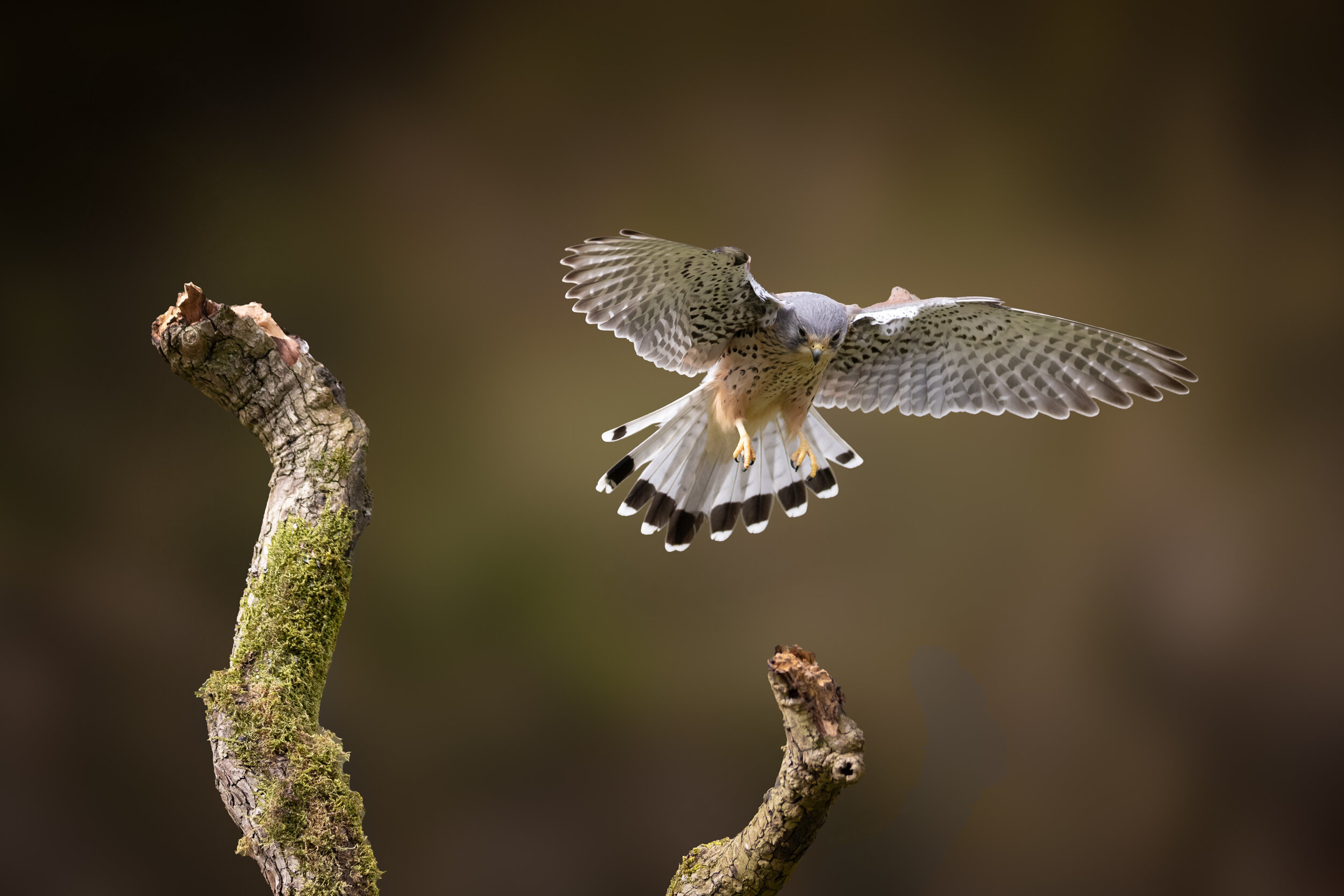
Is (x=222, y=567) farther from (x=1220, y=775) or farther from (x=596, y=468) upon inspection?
(x=1220, y=775)

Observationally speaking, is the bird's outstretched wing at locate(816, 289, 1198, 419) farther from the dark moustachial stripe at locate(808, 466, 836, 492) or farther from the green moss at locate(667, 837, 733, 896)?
the green moss at locate(667, 837, 733, 896)

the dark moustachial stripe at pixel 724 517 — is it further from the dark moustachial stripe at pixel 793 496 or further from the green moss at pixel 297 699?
the green moss at pixel 297 699

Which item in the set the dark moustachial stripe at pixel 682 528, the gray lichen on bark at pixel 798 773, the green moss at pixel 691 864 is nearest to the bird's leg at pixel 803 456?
the dark moustachial stripe at pixel 682 528

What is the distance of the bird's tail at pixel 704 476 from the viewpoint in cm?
230

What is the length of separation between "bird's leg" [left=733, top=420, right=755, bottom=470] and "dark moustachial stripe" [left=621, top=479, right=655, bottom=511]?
0.23 metres

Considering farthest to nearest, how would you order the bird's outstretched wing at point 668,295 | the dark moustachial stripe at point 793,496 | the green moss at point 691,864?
the dark moustachial stripe at point 793,496 < the bird's outstretched wing at point 668,295 < the green moss at point 691,864

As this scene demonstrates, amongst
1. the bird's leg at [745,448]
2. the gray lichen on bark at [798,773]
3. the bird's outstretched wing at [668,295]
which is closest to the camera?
the gray lichen on bark at [798,773]

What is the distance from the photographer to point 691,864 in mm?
1822

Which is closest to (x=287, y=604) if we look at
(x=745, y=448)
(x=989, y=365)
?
(x=745, y=448)

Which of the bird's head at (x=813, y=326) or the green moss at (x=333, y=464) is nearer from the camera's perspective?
the green moss at (x=333, y=464)

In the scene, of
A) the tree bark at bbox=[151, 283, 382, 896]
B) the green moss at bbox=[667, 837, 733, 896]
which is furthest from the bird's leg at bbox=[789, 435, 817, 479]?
the tree bark at bbox=[151, 283, 382, 896]

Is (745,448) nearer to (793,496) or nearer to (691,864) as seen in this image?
(793,496)

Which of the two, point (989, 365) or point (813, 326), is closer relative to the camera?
point (813, 326)

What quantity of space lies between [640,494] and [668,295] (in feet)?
1.70
